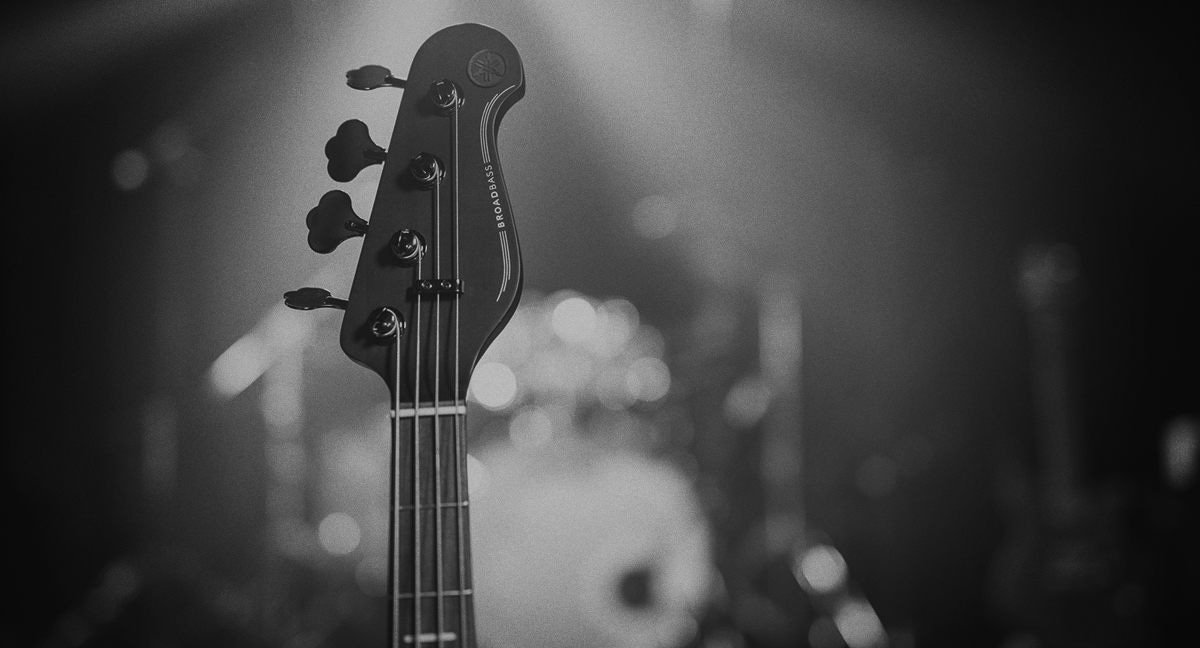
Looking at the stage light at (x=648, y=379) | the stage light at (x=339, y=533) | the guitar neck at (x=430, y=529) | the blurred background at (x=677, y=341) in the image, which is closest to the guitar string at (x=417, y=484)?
the guitar neck at (x=430, y=529)

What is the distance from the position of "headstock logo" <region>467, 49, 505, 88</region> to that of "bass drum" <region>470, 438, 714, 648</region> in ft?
9.96

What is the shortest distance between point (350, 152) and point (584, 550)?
10.3 ft

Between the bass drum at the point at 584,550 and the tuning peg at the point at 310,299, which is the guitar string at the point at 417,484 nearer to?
the tuning peg at the point at 310,299

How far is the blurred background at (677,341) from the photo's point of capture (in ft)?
10.2

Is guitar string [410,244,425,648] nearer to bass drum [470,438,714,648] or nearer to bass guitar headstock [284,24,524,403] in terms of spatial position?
bass guitar headstock [284,24,524,403]

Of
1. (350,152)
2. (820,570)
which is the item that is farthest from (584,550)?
(350,152)

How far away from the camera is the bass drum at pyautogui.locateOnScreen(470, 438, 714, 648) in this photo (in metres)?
3.92

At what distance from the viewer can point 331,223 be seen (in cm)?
104

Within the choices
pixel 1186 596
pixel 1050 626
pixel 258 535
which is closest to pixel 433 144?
pixel 1050 626

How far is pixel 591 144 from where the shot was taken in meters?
4.24

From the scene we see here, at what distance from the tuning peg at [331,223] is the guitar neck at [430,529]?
181 mm

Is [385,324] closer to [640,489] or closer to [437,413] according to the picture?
[437,413]

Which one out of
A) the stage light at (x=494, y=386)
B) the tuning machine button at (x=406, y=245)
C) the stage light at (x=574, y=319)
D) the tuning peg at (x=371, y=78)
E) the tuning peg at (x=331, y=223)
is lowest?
the tuning machine button at (x=406, y=245)

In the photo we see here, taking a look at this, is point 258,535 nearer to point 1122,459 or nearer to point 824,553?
point 824,553
